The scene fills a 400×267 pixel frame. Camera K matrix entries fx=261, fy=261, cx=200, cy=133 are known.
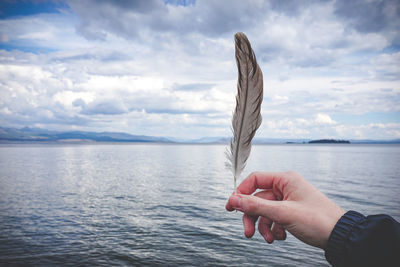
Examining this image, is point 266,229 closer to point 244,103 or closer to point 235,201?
point 235,201

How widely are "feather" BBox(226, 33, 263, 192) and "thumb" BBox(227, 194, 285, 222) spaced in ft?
1.45

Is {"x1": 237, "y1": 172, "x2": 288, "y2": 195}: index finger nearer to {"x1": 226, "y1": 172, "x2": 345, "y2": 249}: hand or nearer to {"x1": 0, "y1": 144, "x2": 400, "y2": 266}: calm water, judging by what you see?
{"x1": 226, "y1": 172, "x2": 345, "y2": 249}: hand

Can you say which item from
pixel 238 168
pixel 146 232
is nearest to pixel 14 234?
pixel 146 232

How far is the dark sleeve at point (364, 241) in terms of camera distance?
6.12ft

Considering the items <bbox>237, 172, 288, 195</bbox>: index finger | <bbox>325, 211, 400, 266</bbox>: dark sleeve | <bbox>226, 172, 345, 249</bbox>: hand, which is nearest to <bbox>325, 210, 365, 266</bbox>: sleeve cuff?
<bbox>325, 211, 400, 266</bbox>: dark sleeve

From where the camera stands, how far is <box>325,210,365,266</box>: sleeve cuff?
210 centimetres

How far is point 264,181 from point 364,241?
1.38m

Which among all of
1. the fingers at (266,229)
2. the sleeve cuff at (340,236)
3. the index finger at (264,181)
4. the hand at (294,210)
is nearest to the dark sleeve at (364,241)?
the sleeve cuff at (340,236)

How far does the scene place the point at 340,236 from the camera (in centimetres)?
214

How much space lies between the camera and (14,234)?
13125 millimetres

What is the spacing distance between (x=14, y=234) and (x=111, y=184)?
54.7 ft

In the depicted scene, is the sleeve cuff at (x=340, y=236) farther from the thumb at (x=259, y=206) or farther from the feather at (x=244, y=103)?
the feather at (x=244, y=103)

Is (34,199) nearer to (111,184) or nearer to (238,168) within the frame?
(111,184)

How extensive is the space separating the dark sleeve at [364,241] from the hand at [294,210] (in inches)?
7.6
